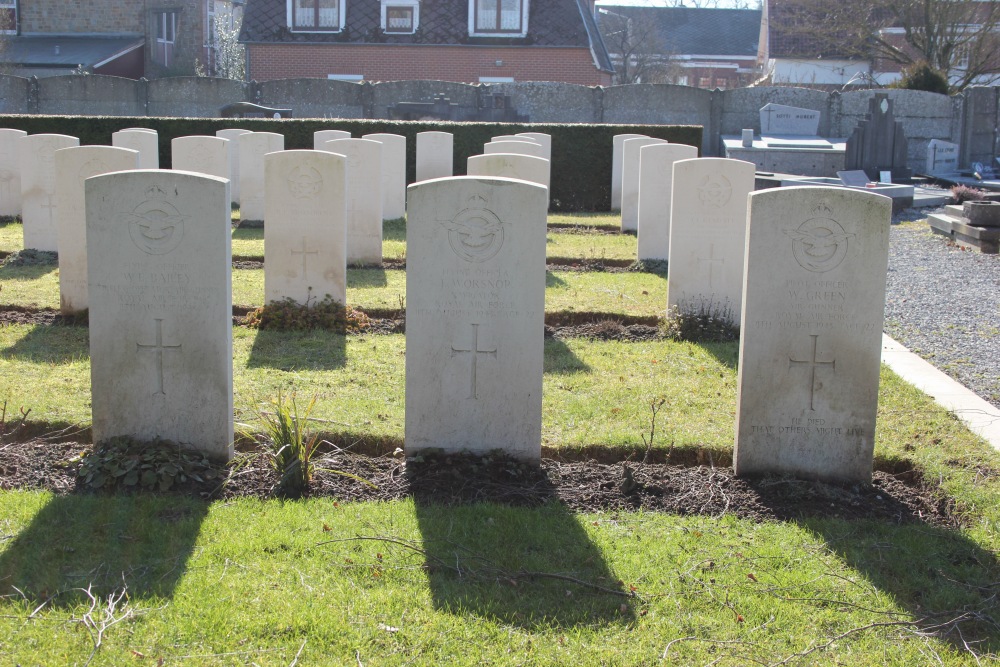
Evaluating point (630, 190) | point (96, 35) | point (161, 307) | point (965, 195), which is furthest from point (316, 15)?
point (161, 307)

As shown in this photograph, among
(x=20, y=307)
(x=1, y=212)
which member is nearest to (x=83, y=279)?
(x=20, y=307)

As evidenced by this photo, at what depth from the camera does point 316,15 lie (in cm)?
3731

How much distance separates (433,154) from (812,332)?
1257 cm

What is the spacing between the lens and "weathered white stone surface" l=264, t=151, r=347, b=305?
890 centimetres

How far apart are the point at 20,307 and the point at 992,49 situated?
32.6 m

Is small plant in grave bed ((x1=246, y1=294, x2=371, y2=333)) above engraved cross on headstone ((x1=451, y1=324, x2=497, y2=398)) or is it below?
below

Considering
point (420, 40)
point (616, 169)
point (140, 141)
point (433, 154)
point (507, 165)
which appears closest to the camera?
point (507, 165)

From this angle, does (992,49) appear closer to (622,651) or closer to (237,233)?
(237,233)

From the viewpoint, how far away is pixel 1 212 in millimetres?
15633

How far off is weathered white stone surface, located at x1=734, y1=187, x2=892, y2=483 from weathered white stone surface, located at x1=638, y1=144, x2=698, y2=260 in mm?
7159

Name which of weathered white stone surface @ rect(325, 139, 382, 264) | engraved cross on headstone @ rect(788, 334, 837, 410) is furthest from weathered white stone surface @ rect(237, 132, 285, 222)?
engraved cross on headstone @ rect(788, 334, 837, 410)

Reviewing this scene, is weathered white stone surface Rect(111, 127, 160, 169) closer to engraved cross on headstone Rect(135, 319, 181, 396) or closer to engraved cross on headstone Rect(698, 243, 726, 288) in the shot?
engraved cross on headstone Rect(698, 243, 726, 288)

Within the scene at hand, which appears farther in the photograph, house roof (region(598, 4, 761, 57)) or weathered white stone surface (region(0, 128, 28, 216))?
house roof (region(598, 4, 761, 57))

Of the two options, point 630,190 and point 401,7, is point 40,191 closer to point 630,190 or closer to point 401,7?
point 630,190
